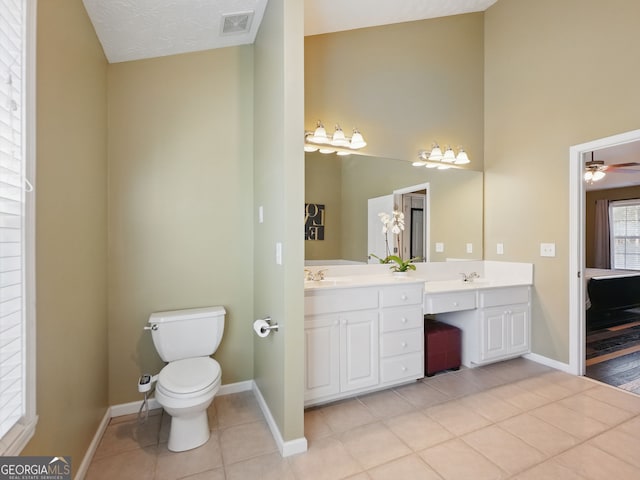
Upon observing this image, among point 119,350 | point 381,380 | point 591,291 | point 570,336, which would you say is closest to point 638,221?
point 591,291

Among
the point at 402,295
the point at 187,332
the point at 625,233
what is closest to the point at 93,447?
the point at 187,332

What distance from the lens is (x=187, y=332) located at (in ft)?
7.06

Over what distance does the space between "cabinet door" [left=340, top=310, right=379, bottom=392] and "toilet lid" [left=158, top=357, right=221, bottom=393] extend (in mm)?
881

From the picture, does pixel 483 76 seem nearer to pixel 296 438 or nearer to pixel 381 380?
pixel 381 380

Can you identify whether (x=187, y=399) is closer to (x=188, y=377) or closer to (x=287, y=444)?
(x=188, y=377)

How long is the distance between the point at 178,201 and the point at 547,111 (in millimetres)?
3401

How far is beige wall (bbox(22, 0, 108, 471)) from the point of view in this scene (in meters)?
1.24

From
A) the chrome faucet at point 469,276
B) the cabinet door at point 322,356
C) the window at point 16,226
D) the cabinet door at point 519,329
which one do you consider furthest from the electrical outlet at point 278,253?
the cabinet door at point 519,329

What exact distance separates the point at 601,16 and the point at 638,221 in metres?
5.39

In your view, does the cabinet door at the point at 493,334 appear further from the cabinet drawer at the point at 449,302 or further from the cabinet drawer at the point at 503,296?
the cabinet drawer at the point at 449,302

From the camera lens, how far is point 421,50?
3139 millimetres

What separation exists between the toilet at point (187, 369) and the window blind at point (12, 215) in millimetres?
786

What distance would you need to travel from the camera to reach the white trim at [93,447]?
5.19ft

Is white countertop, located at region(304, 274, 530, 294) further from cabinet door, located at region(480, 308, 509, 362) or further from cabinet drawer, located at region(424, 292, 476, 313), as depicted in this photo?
cabinet door, located at region(480, 308, 509, 362)
